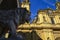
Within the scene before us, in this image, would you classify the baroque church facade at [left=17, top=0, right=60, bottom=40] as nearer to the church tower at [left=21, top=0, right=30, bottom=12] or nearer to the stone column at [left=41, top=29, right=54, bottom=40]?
the stone column at [left=41, top=29, right=54, bottom=40]

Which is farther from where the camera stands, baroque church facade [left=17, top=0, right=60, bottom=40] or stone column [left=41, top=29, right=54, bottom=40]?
stone column [left=41, top=29, right=54, bottom=40]

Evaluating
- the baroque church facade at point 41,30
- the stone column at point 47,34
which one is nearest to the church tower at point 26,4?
the baroque church facade at point 41,30

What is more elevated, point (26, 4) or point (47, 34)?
point (26, 4)

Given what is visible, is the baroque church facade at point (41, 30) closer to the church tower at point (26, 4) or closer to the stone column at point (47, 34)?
the stone column at point (47, 34)

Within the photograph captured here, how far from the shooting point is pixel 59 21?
123ft

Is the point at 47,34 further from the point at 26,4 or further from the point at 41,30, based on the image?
the point at 26,4

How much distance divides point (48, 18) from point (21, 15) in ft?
96.6

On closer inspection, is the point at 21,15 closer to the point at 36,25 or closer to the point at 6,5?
the point at 6,5

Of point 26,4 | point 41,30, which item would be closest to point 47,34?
point 41,30

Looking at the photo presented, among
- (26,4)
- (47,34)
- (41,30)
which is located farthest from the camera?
(26,4)

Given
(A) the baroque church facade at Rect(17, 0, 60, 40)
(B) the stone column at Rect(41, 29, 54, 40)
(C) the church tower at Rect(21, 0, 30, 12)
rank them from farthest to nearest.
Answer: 1. (C) the church tower at Rect(21, 0, 30, 12)
2. (B) the stone column at Rect(41, 29, 54, 40)
3. (A) the baroque church facade at Rect(17, 0, 60, 40)

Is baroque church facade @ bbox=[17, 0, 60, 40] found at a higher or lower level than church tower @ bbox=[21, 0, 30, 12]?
lower

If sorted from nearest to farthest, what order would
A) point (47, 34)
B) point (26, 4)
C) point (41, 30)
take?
point (47, 34), point (41, 30), point (26, 4)

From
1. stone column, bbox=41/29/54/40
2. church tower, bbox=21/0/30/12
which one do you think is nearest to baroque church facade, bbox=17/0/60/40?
stone column, bbox=41/29/54/40
